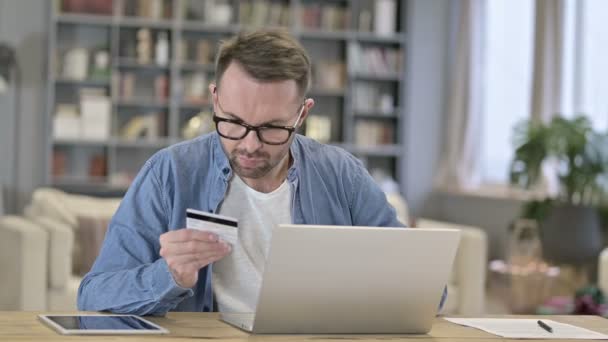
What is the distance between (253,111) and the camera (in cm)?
202

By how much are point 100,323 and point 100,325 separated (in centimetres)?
2

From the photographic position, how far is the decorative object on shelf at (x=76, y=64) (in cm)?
817

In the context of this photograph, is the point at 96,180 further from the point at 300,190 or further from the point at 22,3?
the point at 300,190

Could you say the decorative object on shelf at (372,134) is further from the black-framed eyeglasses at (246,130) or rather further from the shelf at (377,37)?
the black-framed eyeglasses at (246,130)

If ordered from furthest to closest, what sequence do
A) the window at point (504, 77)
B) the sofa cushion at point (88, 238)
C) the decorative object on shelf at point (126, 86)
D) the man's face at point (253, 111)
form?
the decorative object on shelf at point (126, 86) < the window at point (504, 77) < the sofa cushion at point (88, 238) < the man's face at point (253, 111)

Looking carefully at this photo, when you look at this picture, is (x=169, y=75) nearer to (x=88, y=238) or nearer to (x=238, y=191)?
(x=88, y=238)

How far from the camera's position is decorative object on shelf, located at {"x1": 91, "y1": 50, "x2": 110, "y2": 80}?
8.23 metres

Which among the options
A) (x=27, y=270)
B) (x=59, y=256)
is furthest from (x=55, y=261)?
(x=27, y=270)

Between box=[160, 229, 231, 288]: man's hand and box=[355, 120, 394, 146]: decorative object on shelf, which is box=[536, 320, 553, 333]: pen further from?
box=[355, 120, 394, 146]: decorative object on shelf

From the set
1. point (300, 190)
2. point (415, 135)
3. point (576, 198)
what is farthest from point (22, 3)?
point (300, 190)

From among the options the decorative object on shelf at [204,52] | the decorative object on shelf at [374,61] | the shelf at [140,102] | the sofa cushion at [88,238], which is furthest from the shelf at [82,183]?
the sofa cushion at [88,238]

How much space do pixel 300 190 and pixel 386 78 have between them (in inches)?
264

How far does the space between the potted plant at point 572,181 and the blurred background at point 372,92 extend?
19 mm

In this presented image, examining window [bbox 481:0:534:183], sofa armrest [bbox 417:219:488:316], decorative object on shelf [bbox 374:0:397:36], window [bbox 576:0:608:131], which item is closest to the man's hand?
sofa armrest [bbox 417:219:488:316]
